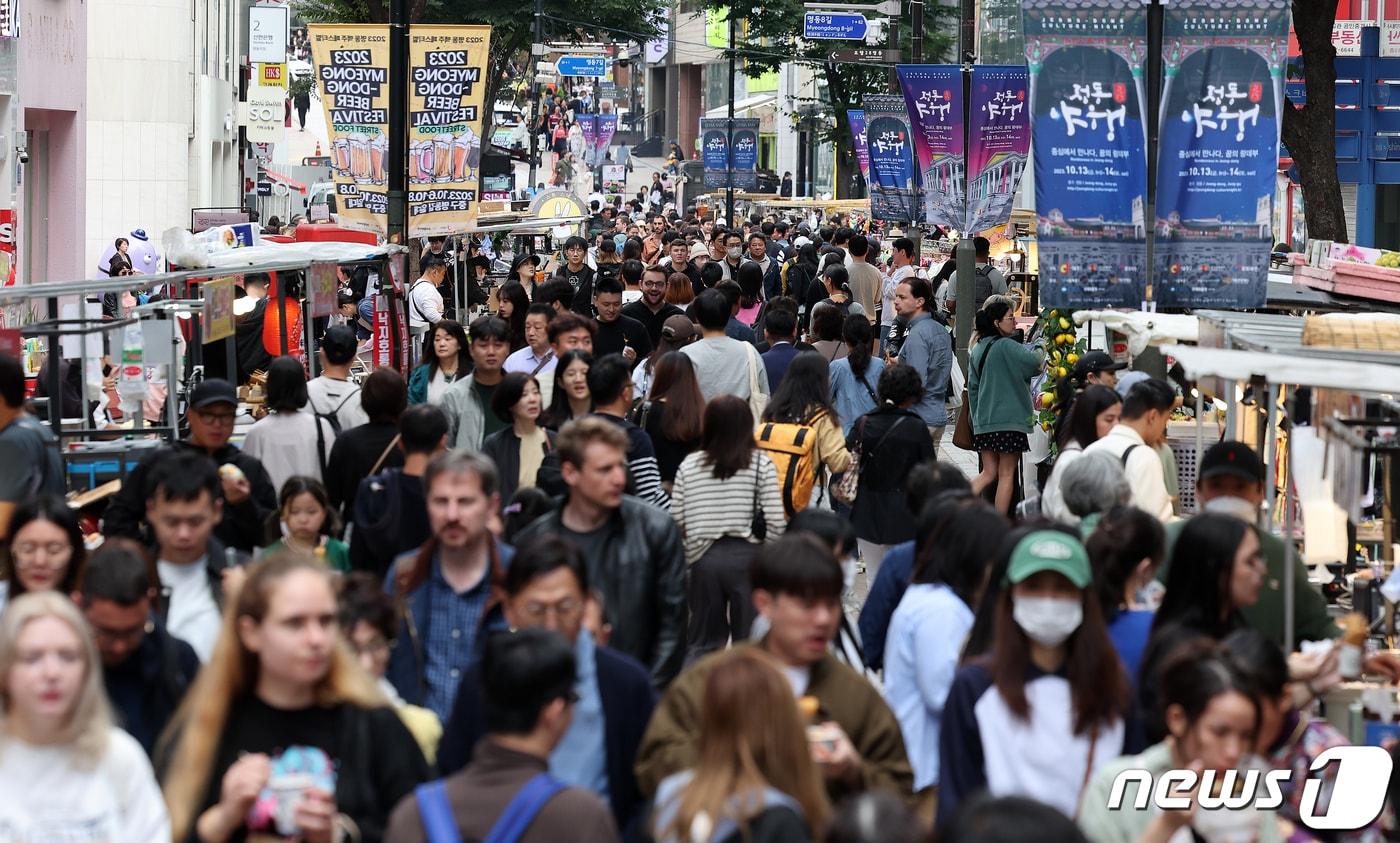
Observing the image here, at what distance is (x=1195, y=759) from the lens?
15.7ft

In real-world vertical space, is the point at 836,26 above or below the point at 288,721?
above

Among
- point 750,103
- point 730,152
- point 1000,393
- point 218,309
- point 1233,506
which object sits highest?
point 750,103

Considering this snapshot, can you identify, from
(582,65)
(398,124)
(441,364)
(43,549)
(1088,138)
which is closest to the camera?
(43,549)

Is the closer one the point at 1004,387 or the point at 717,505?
the point at 717,505

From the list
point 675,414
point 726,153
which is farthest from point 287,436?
point 726,153

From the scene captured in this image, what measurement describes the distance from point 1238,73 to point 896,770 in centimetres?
785

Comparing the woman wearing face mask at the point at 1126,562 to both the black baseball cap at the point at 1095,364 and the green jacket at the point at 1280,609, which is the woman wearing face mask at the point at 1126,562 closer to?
the green jacket at the point at 1280,609

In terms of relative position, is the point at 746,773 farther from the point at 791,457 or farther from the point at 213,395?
the point at 791,457

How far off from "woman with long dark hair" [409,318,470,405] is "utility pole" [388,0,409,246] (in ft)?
19.2

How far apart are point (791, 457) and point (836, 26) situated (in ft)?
77.1

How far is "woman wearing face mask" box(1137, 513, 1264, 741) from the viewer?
6070mm

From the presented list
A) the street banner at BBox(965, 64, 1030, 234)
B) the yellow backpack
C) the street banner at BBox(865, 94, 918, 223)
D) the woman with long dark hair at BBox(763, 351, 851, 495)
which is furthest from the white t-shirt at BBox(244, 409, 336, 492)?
the street banner at BBox(865, 94, 918, 223)

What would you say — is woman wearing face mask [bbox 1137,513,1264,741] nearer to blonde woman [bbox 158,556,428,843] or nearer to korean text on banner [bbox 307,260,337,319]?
blonde woman [bbox 158,556,428,843]

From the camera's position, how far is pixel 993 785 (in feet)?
16.7
